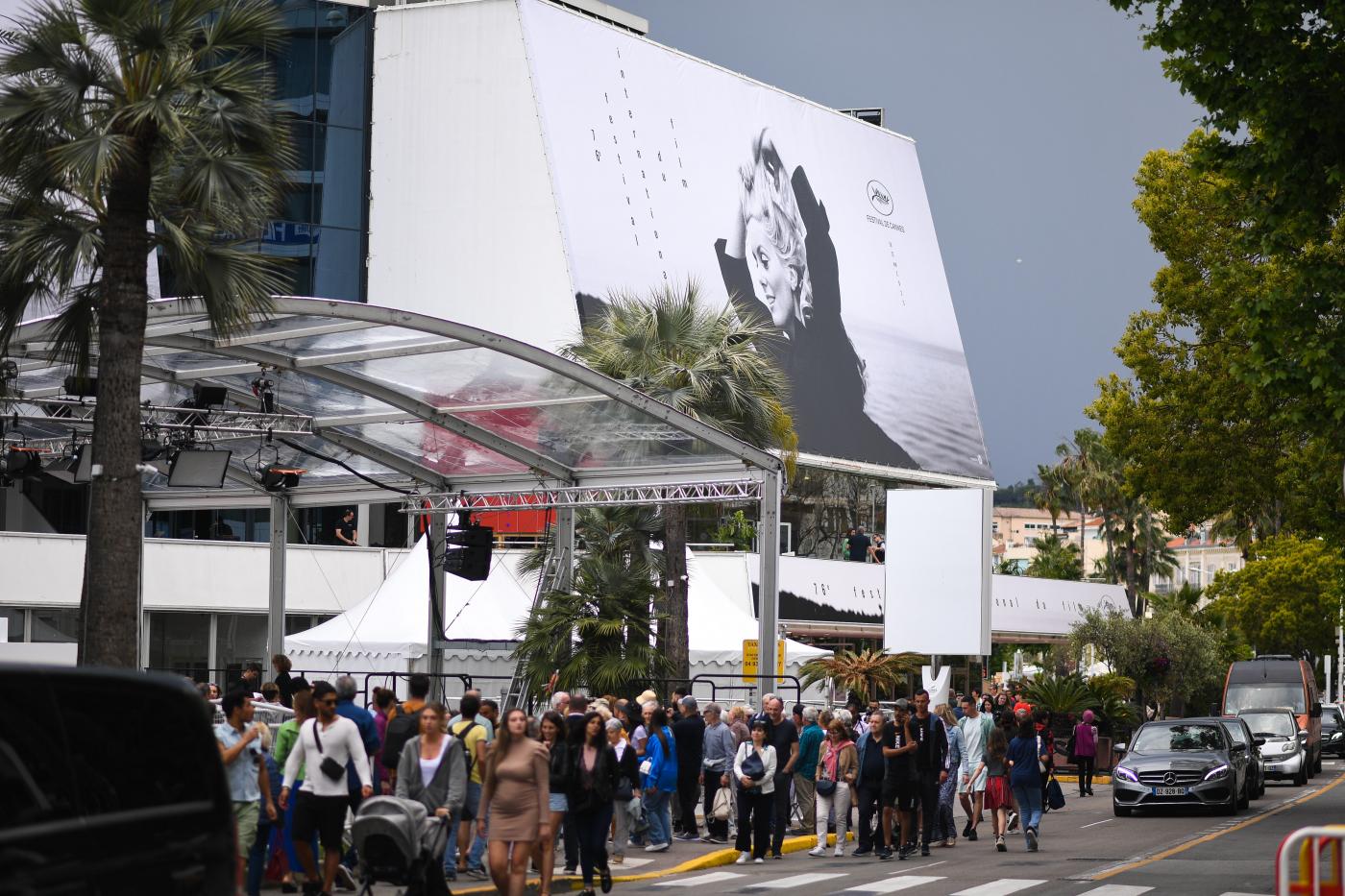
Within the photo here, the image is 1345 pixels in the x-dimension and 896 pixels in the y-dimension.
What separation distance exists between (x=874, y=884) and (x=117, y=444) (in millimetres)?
8870

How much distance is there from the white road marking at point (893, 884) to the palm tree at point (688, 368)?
13.8 meters

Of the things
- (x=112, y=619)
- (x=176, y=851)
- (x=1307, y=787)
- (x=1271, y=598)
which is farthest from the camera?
(x=1271, y=598)

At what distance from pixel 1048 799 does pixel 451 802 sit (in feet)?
50.9

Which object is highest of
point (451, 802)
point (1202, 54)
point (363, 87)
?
point (363, 87)

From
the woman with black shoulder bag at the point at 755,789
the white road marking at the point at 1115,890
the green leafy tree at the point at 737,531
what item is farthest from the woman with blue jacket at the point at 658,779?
the green leafy tree at the point at 737,531

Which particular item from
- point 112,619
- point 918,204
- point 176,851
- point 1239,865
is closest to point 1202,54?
point 1239,865

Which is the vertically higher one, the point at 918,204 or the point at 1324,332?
the point at 918,204

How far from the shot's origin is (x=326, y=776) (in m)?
12.1

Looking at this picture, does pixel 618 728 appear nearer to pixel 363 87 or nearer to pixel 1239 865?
pixel 1239 865

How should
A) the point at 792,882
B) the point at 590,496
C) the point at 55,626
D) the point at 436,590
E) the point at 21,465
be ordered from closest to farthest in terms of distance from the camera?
the point at 792,882 → the point at 21,465 → the point at 590,496 → the point at 436,590 → the point at 55,626

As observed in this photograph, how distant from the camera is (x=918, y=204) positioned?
8050 centimetres

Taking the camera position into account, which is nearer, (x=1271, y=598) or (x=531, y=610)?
(x=531, y=610)

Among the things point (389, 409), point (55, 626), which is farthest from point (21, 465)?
point (55, 626)

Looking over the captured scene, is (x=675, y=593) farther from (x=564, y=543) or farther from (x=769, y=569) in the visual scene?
(x=769, y=569)
